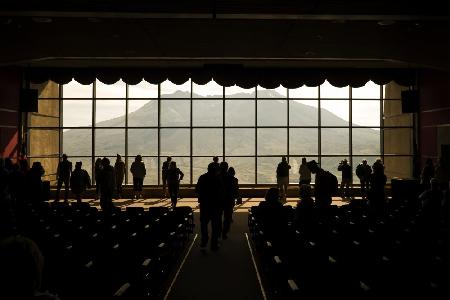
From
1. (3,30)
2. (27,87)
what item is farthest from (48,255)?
(27,87)

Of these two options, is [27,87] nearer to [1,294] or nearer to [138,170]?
[138,170]

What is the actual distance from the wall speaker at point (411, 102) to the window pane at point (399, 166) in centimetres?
284

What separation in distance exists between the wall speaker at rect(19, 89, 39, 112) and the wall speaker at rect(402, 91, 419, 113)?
11456mm

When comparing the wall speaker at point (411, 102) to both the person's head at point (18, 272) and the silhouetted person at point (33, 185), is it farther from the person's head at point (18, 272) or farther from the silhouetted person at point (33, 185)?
the person's head at point (18, 272)

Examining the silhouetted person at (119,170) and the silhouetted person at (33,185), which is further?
the silhouetted person at (119,170)

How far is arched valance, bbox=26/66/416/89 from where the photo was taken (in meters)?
14.4

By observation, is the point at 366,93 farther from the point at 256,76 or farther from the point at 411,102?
the point at 256,76

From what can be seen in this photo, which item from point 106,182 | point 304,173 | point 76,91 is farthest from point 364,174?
point 76,91

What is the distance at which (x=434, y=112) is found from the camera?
13938mm

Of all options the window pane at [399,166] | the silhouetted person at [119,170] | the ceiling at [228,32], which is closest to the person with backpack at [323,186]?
the ceiling at [228,32]

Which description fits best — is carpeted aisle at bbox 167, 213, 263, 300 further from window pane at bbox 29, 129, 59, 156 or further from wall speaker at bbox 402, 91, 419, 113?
window pane at bbox 29, 129, 59, 156

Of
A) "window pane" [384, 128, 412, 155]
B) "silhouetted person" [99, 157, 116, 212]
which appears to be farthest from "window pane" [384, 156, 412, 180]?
"silhouetted person" [99, 157, 116, 212]

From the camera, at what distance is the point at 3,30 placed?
905 cm

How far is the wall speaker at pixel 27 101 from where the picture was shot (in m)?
13.8
